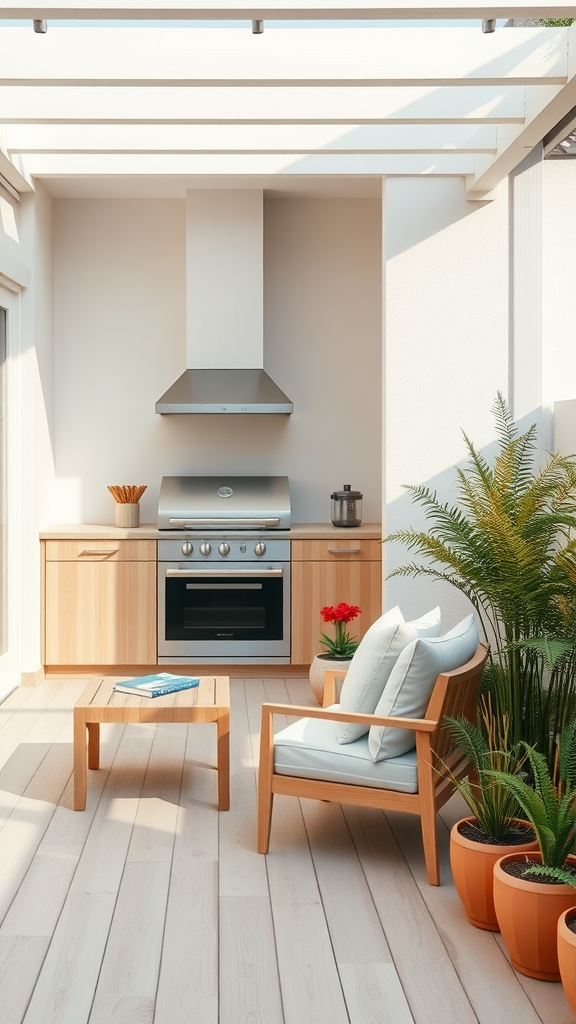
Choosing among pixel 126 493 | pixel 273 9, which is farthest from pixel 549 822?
pixel 126 493

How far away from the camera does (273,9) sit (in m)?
3.04

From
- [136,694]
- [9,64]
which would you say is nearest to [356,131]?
[9,64]

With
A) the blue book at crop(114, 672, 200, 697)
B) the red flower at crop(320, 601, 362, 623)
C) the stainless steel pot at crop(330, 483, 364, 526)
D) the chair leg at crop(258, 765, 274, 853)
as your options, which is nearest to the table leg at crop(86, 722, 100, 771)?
the blue book at crop(114, 672, 200, 697)

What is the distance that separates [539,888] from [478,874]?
1.10ft

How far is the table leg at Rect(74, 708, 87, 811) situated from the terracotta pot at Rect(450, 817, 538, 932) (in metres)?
1.60

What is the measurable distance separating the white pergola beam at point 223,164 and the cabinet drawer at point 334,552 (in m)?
2.23

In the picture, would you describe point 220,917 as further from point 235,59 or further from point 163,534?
point 163,534

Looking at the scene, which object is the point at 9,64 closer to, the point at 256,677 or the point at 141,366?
the point at 141,366

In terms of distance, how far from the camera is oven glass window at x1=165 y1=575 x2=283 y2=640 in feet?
20.8

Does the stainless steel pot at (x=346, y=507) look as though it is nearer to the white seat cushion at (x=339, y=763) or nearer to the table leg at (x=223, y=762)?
the table leg at (x=223, y=762)

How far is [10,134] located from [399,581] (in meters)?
3.21

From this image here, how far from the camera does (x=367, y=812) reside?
4.05m

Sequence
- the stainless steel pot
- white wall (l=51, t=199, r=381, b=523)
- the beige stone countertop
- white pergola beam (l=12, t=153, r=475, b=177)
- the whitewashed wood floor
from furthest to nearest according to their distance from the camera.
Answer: white wall (l=51, t=199, r=381, b=523)
the stainless steel pot
the beige stone countertop
white pergola beam (l=12, t=153, r=475, b=177)
the whitewashed wood floor

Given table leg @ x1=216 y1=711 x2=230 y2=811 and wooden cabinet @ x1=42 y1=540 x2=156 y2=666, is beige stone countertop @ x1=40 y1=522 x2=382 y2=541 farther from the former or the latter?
table leg @ x1=216 y1=711 x2=230 y2=811
